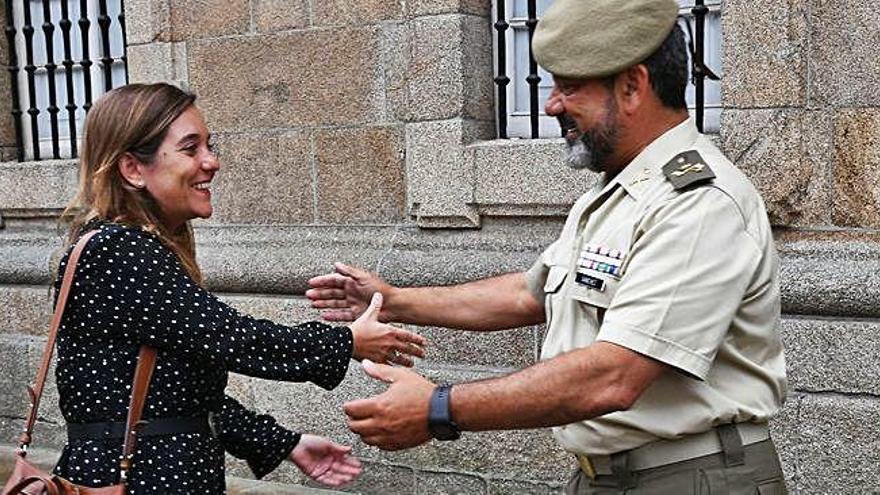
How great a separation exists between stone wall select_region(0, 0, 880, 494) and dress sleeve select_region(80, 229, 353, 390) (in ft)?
7.85

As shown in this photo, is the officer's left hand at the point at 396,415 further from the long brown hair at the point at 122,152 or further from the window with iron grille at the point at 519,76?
the window with iron grille at the point at 519,76

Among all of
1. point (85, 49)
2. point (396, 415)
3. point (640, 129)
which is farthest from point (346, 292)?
point (85, 49)

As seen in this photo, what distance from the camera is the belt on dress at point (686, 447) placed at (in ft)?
8.86

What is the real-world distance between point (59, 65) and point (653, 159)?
563 cm

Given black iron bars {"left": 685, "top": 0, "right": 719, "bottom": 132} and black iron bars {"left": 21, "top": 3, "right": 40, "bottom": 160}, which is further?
black iron bars {"left": 21, "top": 3, "right": 40, "bottom": 160}

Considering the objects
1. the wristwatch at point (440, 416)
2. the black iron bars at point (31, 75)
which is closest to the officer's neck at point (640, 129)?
the wristwatch at point (440, 416)

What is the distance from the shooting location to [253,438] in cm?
342

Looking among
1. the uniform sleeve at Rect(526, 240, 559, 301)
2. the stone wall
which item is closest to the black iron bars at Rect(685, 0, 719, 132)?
the stone wall

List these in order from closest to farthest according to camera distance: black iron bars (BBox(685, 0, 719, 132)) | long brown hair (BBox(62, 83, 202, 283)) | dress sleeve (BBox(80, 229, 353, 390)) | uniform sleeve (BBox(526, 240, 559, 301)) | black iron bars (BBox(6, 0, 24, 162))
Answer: dress sleeve (BBox(80, 229, 353, 390)) < long brown hair (BBox(62, 83, 202, 283)) < uniform sleeve (BBox(526, 240, 559, 301)) < black iron bars (BBox(685, 0, 719, 132)) < black iron bars (BBox(6, 0, 24, 162))

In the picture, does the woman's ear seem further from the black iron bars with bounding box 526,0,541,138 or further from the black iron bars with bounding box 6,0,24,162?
the black iron bars with bounding box 6,0,24,162

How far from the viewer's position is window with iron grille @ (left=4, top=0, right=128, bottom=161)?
23.9 feet

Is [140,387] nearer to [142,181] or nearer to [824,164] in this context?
[142,181]

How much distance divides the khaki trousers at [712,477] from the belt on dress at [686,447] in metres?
0.01

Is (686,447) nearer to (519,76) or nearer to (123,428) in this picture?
(123,428)
